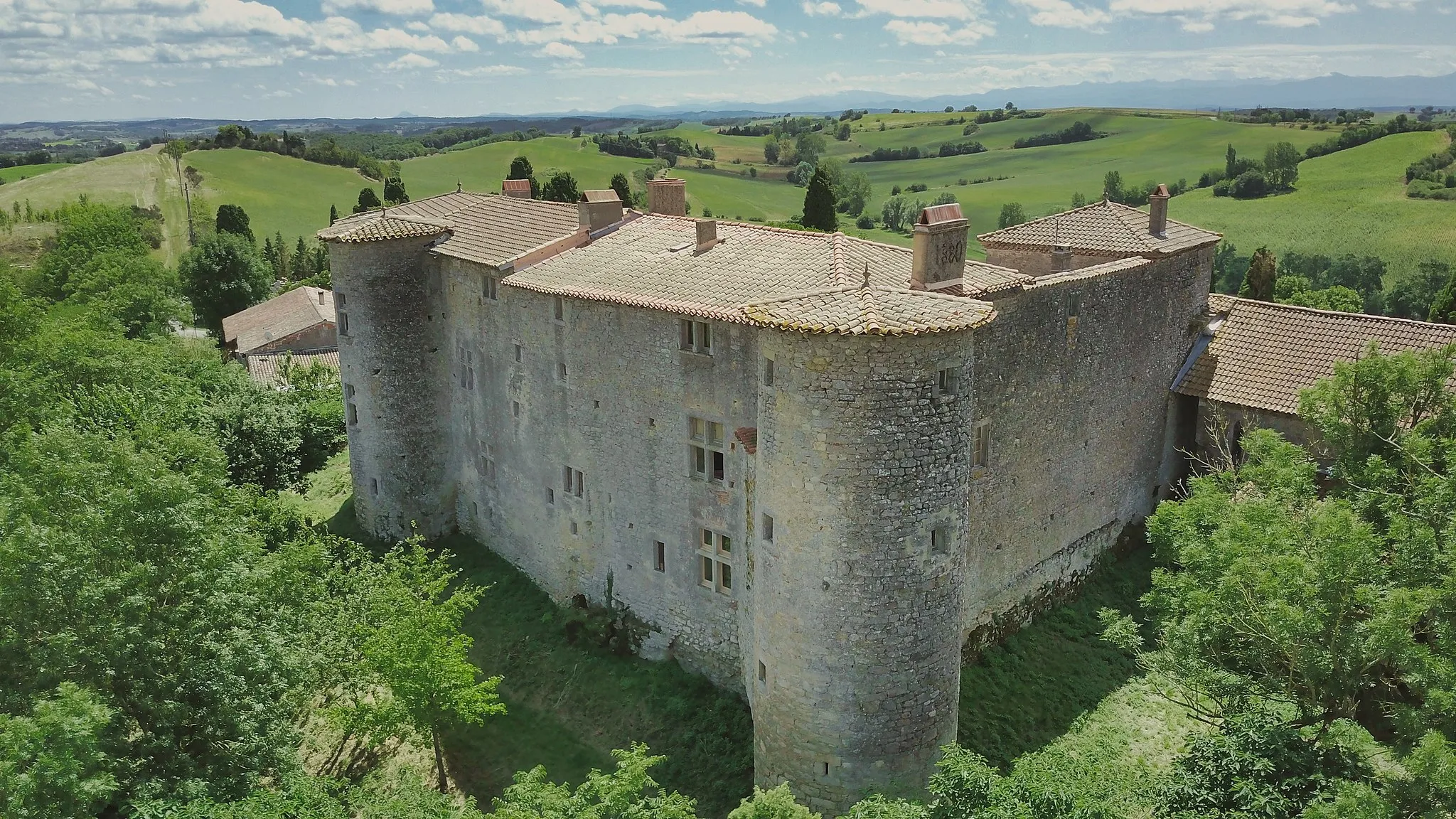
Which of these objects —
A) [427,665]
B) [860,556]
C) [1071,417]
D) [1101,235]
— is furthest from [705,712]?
[1101,235]

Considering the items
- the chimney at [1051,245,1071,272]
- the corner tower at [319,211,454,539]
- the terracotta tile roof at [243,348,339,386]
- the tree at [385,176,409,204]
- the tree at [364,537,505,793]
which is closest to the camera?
the tree at [364,537,505,793]

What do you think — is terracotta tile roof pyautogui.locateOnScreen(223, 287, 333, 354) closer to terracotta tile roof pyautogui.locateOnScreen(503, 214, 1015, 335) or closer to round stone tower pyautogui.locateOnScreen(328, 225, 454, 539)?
round stone tower pyautogui.locateOnScreen(328, 225, 454, 539)

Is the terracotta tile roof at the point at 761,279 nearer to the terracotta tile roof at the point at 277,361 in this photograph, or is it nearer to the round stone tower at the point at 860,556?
the round stone tower at the point at 860,556

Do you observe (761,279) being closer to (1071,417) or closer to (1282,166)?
(1071,417)

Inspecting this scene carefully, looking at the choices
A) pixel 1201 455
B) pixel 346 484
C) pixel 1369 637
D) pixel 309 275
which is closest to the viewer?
pixel 1369 637

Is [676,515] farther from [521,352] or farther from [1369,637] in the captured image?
[1369,637]

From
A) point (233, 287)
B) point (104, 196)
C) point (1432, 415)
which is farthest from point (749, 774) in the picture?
point (104, 196)

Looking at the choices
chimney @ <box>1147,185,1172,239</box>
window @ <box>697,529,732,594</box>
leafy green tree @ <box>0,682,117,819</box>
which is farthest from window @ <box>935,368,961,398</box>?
chimney @ <box>1147,185,1172,239</box>
